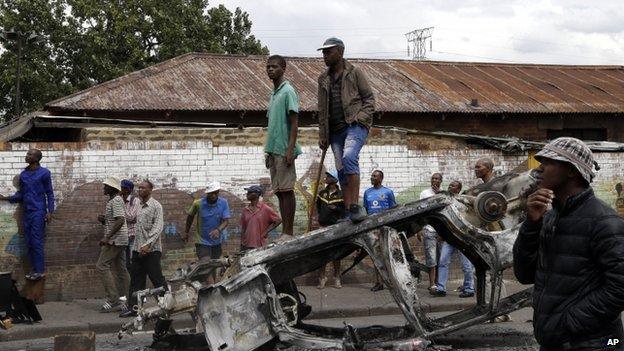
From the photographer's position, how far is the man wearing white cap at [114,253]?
11.7m

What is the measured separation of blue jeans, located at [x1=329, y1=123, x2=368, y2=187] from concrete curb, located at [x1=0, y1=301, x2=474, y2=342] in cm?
300

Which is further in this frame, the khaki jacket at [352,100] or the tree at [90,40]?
the tree at [90,40]

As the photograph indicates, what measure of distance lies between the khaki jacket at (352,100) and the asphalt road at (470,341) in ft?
7.16

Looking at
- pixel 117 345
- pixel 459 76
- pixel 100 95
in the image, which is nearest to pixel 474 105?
pixel 459 76

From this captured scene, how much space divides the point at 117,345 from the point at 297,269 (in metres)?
2.40

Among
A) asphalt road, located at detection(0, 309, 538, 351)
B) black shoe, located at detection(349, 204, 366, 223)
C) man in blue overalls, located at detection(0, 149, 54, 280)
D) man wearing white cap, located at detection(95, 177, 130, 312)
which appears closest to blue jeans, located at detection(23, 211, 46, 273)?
man in blue overalls, located at detection(0, 149, 54, 280)

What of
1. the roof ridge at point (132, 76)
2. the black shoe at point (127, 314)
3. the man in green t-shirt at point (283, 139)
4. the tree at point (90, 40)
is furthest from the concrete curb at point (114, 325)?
the tree at point (90, 40)

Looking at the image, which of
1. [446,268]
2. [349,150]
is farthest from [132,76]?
[349,150]

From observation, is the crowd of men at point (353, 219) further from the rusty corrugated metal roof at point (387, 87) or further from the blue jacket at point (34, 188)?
the rusty corrugated metal roof at point (387, 87)

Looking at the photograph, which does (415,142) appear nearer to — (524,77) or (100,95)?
(100,95)

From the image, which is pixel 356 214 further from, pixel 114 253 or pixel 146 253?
pixel 114 253

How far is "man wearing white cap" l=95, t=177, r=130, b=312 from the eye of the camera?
11656mm

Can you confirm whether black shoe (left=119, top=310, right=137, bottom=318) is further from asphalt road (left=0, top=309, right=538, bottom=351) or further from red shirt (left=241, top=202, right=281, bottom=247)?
red shirt (left=241, top=202, right=281, bottom=247)

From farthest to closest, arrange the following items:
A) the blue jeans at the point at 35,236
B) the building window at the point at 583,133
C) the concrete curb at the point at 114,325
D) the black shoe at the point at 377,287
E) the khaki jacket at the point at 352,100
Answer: the building window at the point at 583,133
the black shoe at the point at 377,287
the blue jeans at the point at 35,236
the concrete curb at the point at 114,325
the khaki jacket at the point at 352,100
